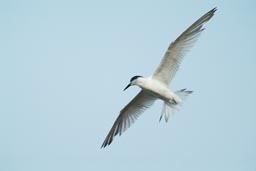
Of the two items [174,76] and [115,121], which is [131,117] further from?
[174,76]

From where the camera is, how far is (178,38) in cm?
1131

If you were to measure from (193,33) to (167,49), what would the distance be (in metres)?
0.59

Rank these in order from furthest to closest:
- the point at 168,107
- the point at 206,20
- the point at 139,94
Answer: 1. the point at 139,94
2. the point at 168,107
3. the point at 206,20

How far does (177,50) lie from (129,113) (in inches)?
82.1

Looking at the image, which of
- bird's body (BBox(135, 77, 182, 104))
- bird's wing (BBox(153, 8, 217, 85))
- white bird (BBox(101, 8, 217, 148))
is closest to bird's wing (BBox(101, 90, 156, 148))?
white bird (BBox(101, 8, 217, 148))

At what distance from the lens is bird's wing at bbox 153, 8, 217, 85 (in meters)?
11.2

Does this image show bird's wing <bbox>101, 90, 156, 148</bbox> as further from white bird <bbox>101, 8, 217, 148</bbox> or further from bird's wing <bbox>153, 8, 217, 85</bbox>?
bird's wing <bbox>153, 8, 217, 85</bbox>

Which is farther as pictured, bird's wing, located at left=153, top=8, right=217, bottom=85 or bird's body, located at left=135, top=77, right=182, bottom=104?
bird's body, located at left=135, top=77, right=182, bottom=104

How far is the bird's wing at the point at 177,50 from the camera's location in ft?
36.6

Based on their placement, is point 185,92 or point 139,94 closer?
point 185,92

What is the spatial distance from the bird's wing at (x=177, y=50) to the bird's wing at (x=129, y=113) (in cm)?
96

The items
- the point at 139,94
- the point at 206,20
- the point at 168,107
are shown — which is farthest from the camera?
the point at 139,94

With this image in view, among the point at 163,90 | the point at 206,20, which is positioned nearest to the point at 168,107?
the point at 163,90

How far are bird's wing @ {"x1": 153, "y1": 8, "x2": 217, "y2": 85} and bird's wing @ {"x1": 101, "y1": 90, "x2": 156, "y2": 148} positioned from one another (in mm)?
961
